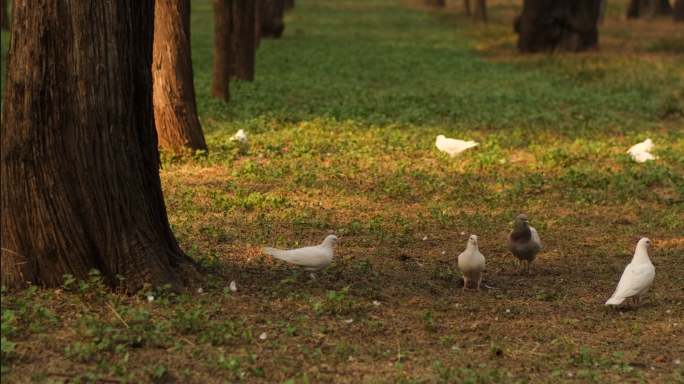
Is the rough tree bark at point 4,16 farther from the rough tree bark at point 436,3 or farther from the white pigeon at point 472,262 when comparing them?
the rough tree bark at point 436,3

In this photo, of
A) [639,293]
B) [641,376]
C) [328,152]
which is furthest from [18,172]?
[328,152]

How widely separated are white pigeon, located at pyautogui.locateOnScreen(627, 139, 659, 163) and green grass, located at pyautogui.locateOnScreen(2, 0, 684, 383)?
0.21m

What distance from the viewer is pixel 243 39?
773 inches

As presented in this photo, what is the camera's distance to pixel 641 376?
16.6 feet

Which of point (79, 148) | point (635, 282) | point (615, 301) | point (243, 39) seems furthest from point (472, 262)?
point (243, 39)

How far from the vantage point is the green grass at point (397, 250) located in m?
5.02

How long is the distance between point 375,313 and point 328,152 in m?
6.34

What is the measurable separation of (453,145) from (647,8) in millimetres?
37193

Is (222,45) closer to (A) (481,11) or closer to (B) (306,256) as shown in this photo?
(B) (306,256)

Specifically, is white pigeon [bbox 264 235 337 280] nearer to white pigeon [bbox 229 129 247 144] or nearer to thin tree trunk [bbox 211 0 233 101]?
white pigeon [bbox 229 129 247 144]

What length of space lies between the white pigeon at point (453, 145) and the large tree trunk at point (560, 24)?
16828 mm

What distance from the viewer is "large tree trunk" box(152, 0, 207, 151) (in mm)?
11406

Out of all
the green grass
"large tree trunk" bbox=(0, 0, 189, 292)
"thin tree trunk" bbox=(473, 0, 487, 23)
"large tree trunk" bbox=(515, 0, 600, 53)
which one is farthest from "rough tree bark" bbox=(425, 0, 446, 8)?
"large tree trunk" bbox=(0, 0, 189, 292)

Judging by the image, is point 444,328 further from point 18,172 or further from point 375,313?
point 18,172
